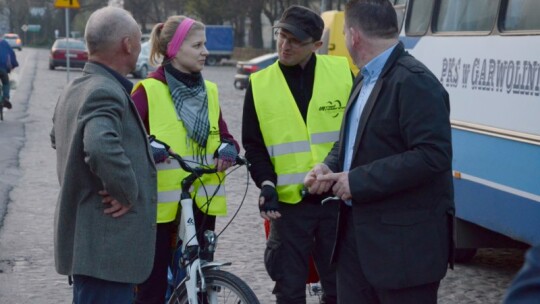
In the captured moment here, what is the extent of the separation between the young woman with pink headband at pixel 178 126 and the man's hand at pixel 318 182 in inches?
40.8

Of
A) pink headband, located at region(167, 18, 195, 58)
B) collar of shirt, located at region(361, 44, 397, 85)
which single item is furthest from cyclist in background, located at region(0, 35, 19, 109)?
collar of shirt, located at region(361, 44, 397, 85)

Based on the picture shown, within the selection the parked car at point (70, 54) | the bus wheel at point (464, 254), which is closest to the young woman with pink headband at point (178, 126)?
the bus wheel at point (464, 254)

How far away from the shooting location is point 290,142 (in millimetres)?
5168

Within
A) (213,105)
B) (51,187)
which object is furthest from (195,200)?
(51,187)

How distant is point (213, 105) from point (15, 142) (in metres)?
12.6

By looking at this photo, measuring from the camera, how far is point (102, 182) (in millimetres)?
3963

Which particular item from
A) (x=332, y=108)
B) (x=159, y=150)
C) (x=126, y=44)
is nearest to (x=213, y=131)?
(x=159, y=150)

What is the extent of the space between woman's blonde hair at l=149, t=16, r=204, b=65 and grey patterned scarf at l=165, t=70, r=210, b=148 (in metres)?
0.14

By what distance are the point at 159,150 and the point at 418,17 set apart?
456 cm

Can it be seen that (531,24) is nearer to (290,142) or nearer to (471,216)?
(471,216)

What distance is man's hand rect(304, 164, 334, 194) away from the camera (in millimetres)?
4020

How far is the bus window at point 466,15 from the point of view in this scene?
7363 mm

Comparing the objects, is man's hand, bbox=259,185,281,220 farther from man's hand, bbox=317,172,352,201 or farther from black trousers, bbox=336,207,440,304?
man's hand, bbox=317,172,352,201

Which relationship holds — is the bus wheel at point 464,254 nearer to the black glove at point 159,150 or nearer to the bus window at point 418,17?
the bus window at point 418,17
